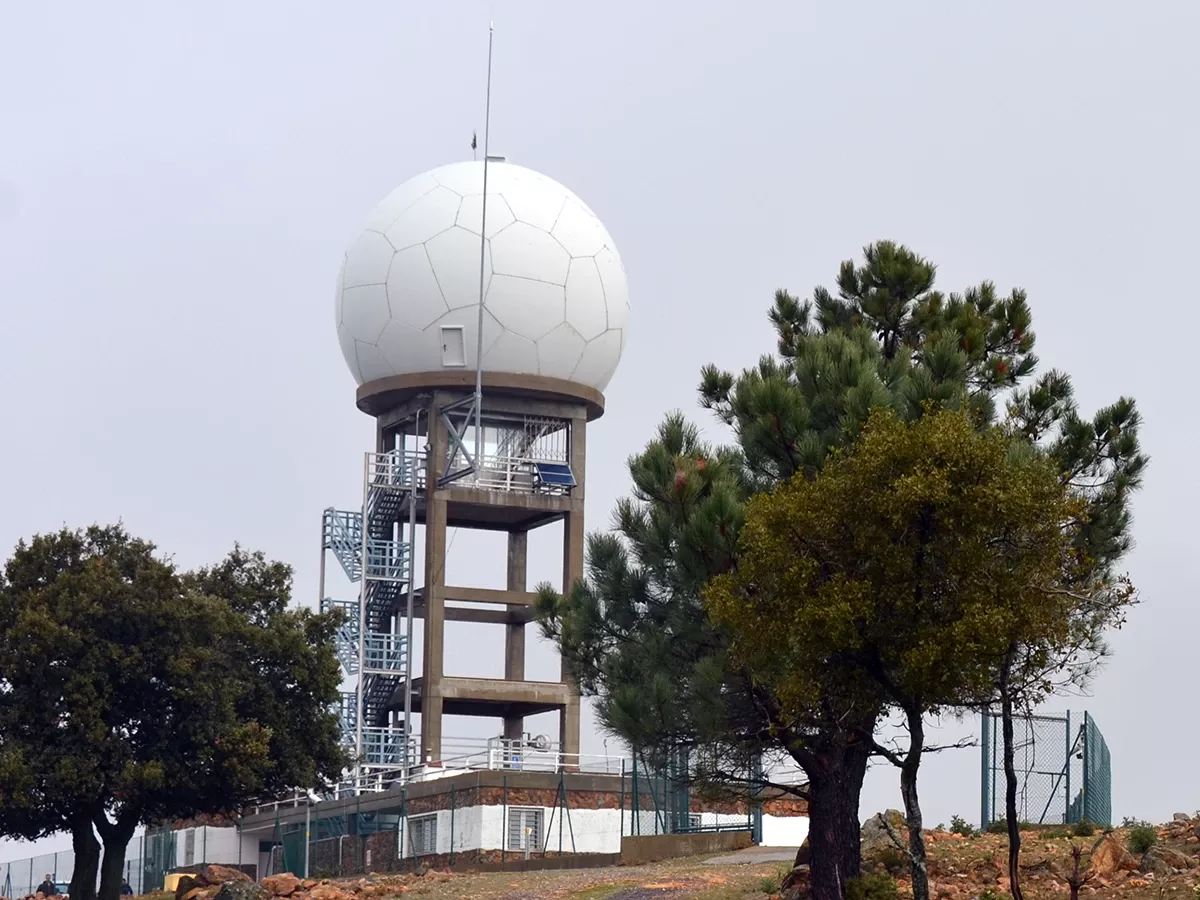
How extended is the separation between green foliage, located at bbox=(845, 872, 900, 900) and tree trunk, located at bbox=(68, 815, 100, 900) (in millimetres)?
21656

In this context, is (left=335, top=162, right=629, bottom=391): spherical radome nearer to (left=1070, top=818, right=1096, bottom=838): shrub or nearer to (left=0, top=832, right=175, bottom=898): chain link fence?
(left=0, top=832, right=175, bottom=898): chain link fence

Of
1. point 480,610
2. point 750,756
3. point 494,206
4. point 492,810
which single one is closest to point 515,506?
point 480,610

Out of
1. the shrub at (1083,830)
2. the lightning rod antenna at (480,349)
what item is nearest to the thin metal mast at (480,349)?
the lightning rod antenna at (480,349)

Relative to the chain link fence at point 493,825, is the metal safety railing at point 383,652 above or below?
above

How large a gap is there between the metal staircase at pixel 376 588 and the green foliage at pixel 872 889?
33.0 meters

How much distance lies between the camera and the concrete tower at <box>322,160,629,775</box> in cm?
5728

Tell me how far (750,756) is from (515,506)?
31.2 metres

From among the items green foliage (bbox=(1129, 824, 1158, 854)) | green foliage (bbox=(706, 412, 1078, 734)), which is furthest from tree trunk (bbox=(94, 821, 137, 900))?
green foliage (bbox=(706, 412, 1078, 734))

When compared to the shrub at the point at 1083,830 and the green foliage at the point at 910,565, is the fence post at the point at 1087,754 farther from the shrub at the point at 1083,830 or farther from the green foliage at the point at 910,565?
the green foliage at the point at 910,565

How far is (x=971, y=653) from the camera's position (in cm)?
2145

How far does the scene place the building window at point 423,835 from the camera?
159ft

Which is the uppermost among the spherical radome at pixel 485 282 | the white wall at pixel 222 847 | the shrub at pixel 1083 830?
the spherical radome at pixel 485 282

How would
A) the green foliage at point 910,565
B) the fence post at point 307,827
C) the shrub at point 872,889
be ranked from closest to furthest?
1. the green foliage at point 910,565
2. the shrub at point 872,889
3. the fence post at point 307,827

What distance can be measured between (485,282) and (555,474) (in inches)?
227
